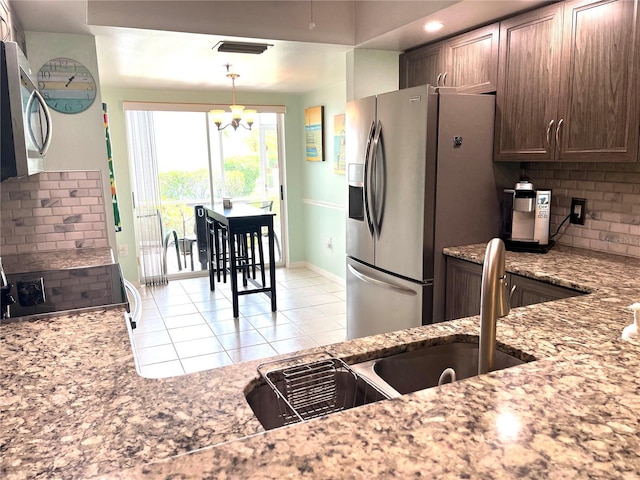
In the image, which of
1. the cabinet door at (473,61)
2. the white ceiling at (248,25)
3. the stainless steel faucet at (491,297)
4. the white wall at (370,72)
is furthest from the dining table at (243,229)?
the stainless steel faucet at (491,297)

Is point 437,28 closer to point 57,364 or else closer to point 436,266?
point 436,266

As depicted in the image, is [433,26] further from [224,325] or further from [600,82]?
[224,325]

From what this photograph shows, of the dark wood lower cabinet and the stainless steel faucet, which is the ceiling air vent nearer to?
the dark wood lower cabinet

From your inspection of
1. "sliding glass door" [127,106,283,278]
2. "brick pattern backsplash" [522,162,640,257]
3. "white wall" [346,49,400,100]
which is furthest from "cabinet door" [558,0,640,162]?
"sliding glass door" [127,106,283,278]

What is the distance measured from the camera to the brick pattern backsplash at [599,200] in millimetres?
2416

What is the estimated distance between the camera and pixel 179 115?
564cm

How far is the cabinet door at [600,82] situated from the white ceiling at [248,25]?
0.31m

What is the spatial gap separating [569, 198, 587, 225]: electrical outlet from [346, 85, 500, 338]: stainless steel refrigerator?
39 centimetres

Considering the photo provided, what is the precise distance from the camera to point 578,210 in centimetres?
267

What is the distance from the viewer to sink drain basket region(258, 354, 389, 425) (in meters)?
1.14

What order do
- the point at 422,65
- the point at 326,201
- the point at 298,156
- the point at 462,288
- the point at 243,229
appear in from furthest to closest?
the point at 298,156 → the point at 326,201 → the point at 243,229 → the point at 422,65 → the point at 462,288

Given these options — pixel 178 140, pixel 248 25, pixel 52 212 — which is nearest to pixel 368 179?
pixel 248 25

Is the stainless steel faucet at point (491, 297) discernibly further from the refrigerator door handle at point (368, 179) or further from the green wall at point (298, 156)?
the green wall at point (298, 156)

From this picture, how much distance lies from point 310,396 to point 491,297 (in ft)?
1.58
